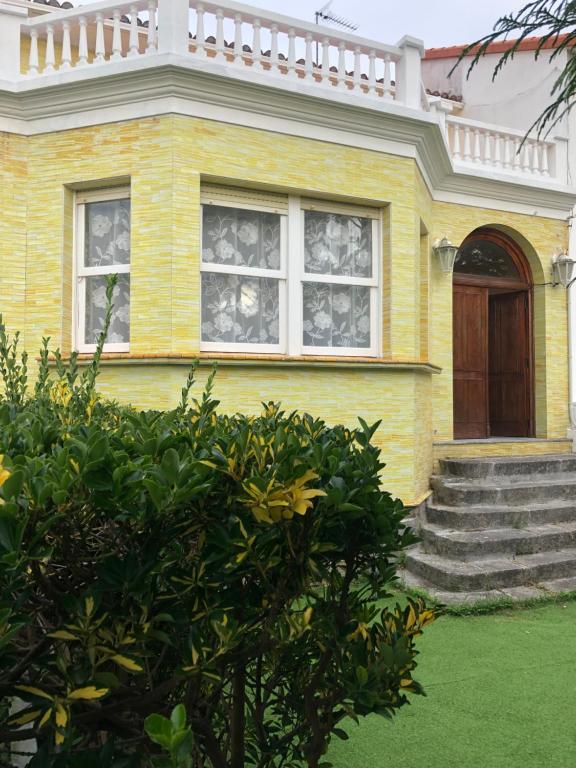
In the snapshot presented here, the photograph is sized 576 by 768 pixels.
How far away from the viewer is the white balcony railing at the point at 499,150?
977cm

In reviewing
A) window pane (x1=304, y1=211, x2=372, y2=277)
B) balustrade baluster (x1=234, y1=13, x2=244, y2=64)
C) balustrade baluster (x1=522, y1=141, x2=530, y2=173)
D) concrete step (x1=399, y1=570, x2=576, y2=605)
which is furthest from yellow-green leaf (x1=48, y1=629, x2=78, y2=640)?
balustrade baluster (x1=522, y1=141, x2=530, y2=173)

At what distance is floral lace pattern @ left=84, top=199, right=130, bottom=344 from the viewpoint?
7.33 metres

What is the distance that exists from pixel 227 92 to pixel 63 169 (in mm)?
2072

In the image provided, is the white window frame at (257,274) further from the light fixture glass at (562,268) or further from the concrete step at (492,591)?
the light fixture glass at (562,268)

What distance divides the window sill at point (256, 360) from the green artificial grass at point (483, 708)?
10.0 feet

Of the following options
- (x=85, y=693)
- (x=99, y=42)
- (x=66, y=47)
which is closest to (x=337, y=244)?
(x=99, y=42)

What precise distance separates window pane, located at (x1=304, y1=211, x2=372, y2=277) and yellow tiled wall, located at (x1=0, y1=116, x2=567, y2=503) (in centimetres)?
27

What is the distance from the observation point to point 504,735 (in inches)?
136

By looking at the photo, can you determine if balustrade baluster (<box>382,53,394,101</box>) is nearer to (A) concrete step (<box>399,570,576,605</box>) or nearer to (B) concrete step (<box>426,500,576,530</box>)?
(B) concrete step (<box>426,500,576,530</box>)

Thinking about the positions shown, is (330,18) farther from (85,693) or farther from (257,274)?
(85,693)

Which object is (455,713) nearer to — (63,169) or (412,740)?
(412,740)

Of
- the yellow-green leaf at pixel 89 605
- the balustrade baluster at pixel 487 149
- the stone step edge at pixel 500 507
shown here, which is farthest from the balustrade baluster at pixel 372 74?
the yellow-green leaf at pixel 89 605

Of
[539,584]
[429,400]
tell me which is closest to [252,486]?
[539,584]

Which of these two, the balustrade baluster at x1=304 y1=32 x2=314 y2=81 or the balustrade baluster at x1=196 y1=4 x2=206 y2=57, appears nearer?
the balustrade baluster at x1=196 y1=4 x2=206 y2=57
